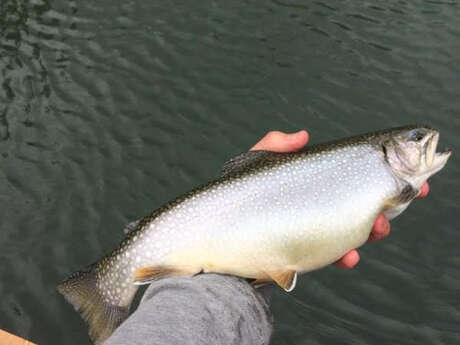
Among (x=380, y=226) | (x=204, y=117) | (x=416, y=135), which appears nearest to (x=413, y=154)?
(x=416, y=135)

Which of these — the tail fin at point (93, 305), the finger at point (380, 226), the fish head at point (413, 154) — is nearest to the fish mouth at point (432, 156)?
the fish head at point (413, 154)

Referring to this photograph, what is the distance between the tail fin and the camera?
3.13 metres

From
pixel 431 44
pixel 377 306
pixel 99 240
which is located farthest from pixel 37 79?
pixel 431 44

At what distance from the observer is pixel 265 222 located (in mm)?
3115

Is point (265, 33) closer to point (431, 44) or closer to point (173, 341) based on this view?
point (431, 44)

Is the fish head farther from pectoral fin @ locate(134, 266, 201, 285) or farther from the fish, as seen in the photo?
pectoral fin @ locate(134, 266, 201, 285)

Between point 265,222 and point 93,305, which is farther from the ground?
point 265,222

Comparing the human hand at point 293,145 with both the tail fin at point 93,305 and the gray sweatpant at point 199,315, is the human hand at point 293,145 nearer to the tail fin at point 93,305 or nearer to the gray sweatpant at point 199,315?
the gray sweatpant at point 199,315

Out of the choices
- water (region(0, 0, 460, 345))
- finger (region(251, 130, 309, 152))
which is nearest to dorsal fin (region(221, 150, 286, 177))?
finger (region(251, 130, 309, 152))

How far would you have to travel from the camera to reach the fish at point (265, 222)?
9.97 feet

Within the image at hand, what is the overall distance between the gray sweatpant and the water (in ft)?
A: 8.73

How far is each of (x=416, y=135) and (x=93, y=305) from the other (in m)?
2.29

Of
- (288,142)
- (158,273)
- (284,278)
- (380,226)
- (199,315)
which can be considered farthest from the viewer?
(288,142)

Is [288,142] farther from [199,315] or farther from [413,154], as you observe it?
[199,315]
